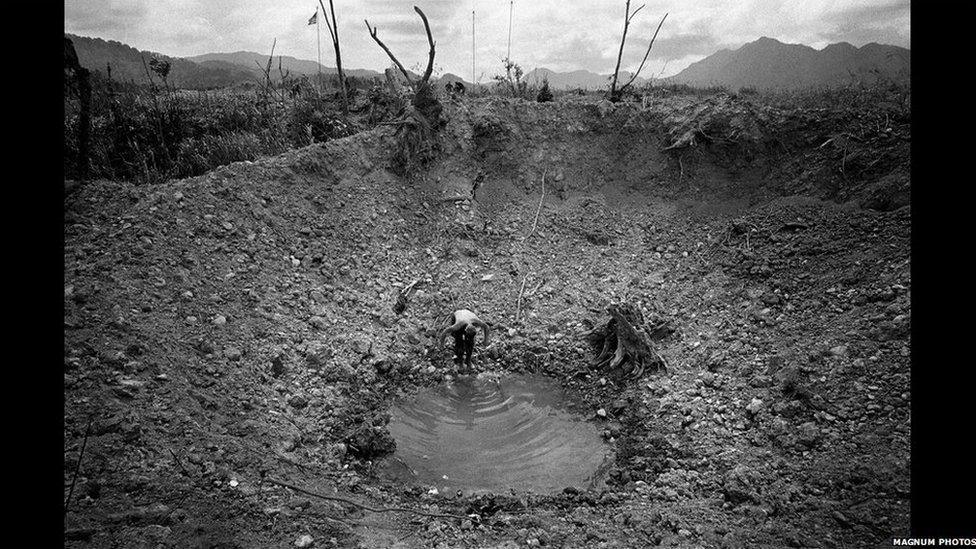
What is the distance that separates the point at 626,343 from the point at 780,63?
40.7m

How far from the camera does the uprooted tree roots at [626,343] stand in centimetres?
591

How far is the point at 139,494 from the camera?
3465 mm

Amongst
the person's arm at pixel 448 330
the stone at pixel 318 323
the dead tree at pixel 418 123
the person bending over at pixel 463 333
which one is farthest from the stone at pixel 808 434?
the dead tree at pixel 418 123

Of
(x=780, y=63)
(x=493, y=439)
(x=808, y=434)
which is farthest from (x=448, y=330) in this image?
(x=780, y=63)

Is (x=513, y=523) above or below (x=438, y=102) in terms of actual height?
below

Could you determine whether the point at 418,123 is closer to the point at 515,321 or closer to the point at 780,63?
the point at 515,321

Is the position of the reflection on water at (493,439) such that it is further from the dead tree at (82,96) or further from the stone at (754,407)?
the dead tree at (82,96)

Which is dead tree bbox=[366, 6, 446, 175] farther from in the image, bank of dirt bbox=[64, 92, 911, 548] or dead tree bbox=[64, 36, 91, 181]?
dead tree bbox=[64, 36, 91, 181]

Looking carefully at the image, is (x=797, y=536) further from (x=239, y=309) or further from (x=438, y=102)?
(x=438, y=102)

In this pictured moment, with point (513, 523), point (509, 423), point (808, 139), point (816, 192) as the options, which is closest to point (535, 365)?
point (509, 423)

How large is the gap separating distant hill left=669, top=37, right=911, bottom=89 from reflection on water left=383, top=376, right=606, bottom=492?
2995cm

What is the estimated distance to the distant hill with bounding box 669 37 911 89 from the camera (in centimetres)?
3272

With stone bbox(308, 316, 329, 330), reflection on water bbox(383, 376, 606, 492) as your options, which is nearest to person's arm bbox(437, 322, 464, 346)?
reflection on water bbox(383, 376, 606, 492)
